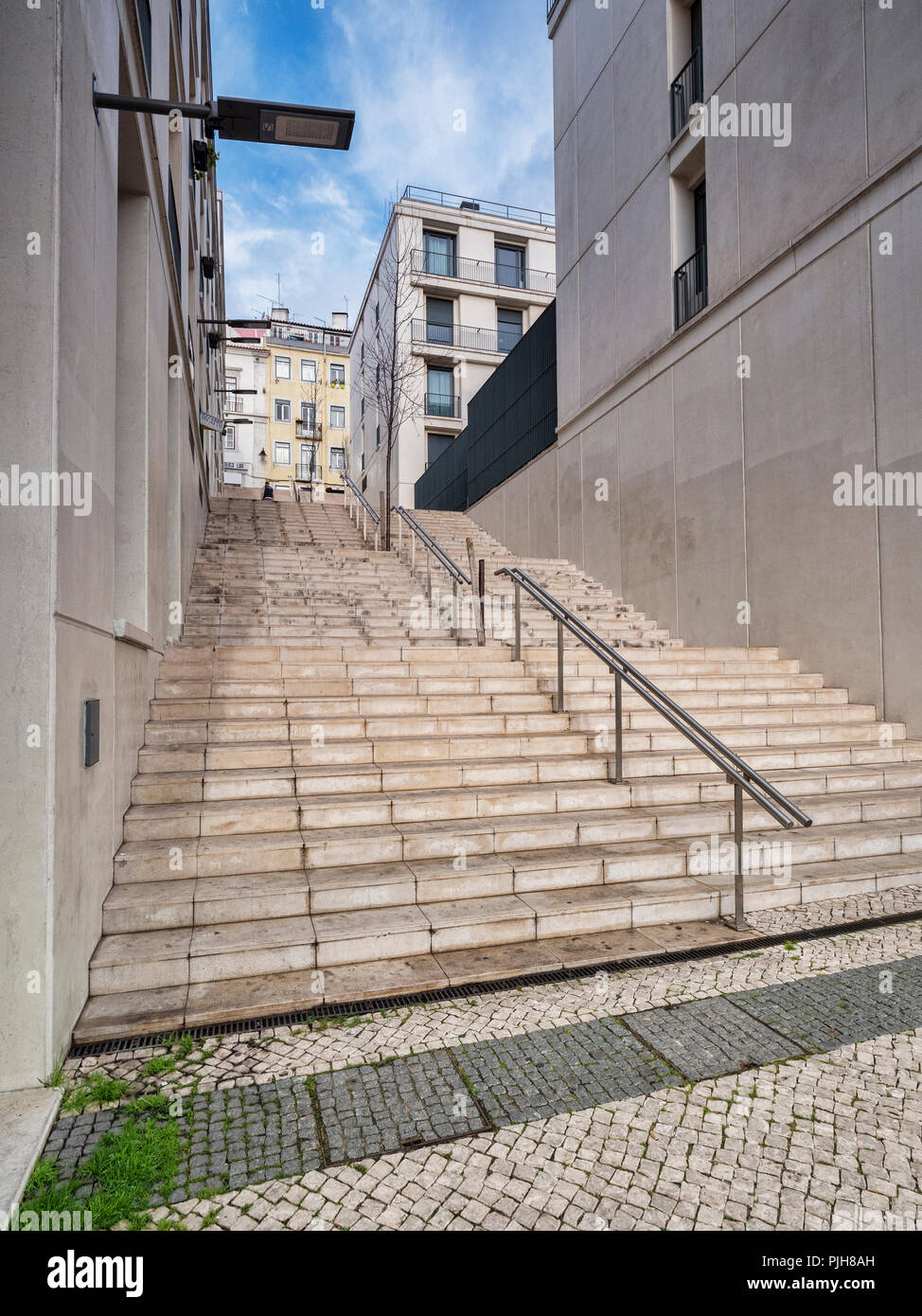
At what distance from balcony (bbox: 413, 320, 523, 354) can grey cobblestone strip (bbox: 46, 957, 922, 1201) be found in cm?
2832

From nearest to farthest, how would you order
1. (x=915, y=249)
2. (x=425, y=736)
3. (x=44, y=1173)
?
(x=44, y=1173) → (x=425, y=736) → (x=915, y=249)

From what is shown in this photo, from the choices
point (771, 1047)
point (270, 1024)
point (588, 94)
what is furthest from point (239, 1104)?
point (588, 94)

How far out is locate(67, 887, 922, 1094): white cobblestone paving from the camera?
2752 millimetres

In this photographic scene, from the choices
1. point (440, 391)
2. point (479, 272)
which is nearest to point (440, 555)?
point (440, 391)

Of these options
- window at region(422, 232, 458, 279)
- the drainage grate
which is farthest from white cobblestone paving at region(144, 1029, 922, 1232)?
window at region(422, 232, 458, 279)

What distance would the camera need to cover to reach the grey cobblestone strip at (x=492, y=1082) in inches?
89.2

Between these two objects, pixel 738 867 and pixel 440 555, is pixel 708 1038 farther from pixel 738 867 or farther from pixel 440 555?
pixel 440 555

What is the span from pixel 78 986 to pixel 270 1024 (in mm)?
827

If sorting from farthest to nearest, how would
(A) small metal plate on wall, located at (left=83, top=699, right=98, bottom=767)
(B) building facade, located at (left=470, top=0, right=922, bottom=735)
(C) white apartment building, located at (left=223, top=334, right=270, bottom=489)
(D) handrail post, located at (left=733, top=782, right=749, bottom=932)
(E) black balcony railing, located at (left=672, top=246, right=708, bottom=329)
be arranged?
(C) white apartment building, located at (left=223, top=334, right=270, bottom=489) < (E) black balcony railing, located at (left=672, top=246, right=708, bottom=329) < (B) building facade, located at (left=470, top=0, right=922, bottom=735) < (D) handrail post, located at (left=733, top=782, right=749, bottom=932) < (A) small metal plate on wall, located at (left=83, top=699, right=98, bottom=767)

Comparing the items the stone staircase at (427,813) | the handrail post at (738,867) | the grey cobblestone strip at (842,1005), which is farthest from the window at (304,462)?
the grey cobblestone strip at (842,1005)

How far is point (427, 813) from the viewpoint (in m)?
4.84

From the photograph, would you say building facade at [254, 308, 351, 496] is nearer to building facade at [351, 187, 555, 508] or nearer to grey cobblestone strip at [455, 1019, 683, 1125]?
building facade at [351, 187, 555, 508]

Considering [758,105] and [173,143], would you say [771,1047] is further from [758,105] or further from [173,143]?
[758,105]

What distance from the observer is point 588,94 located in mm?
14438
